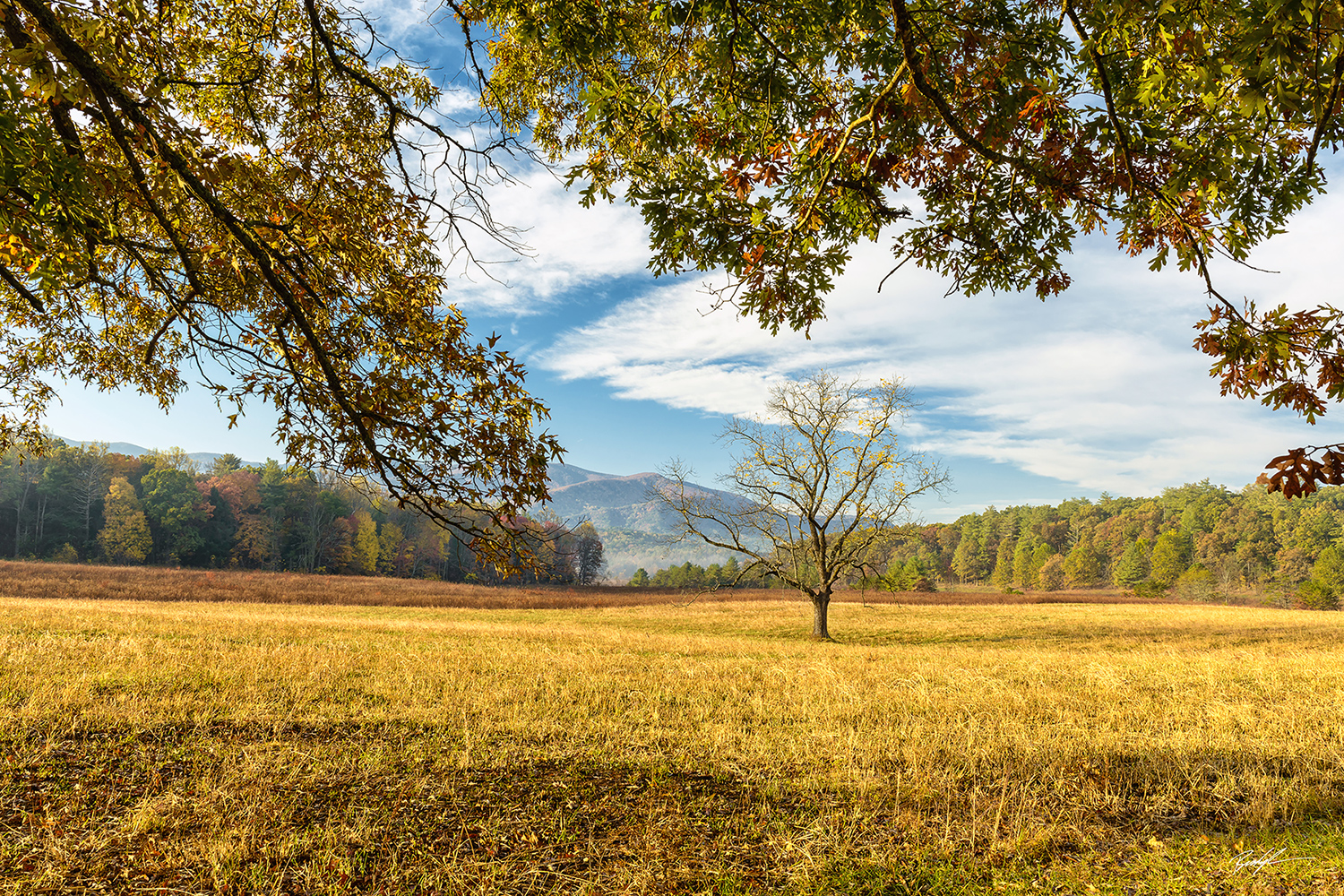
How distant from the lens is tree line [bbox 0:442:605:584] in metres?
68.4

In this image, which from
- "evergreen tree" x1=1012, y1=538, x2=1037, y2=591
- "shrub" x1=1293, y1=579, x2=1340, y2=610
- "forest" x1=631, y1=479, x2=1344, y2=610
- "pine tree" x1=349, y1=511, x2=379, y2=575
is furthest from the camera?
"evergreen tree" x1=1012, y1=538, x2=1037, y2=591

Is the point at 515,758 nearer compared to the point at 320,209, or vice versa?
the point at 515,758

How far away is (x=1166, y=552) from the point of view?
272 feet

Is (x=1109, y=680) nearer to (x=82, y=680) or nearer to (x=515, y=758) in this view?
(x=515, y=758)

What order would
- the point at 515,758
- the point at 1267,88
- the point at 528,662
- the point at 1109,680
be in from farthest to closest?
the point at 528,662 → the point at 1109,680 → the point at 515,758 → the point at 1267,88

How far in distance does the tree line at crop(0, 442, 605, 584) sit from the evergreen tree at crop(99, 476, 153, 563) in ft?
0.33

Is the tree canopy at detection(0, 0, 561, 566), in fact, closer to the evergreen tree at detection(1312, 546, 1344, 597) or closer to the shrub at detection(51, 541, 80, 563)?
the shrub at detection(51, 541, 80, 563)

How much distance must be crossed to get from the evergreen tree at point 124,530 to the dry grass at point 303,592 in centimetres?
2468

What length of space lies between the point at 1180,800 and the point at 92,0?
12.4 meters

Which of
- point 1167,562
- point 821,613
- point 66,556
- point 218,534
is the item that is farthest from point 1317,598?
point 66,556

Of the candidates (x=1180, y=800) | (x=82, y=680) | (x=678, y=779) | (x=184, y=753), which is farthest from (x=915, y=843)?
(x=82, y=680)

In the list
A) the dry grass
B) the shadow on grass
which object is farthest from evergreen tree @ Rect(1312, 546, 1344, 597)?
the shadow on grass

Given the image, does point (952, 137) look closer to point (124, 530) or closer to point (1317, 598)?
point (1317, 598)

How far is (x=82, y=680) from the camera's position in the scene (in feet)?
24.7
